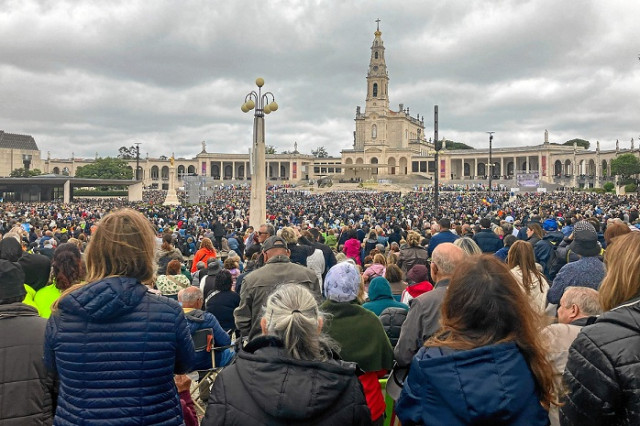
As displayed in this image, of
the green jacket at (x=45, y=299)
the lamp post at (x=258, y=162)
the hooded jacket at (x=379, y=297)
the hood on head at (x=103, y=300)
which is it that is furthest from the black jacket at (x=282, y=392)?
the lamp post at (x=258, y=162)

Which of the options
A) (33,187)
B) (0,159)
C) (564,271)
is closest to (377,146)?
(33,187)

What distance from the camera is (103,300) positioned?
272 cm

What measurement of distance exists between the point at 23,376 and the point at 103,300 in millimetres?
901

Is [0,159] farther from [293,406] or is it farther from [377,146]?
[293,406]

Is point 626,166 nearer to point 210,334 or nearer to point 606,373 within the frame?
point 210,334

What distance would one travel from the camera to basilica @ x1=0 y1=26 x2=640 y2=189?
3989 inches

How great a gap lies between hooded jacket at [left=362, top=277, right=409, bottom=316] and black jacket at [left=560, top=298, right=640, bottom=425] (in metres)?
3.00

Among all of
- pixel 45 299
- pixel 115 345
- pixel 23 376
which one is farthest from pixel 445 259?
pixel 45 299

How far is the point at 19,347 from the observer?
3.15 m

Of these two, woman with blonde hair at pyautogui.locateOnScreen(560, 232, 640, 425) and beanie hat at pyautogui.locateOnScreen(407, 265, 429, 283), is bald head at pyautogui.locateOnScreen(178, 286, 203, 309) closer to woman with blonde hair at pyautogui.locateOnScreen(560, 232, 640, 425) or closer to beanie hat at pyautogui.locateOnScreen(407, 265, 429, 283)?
beanie hat at pyautogui.locateOnScreen(407, 265, 429, 283)

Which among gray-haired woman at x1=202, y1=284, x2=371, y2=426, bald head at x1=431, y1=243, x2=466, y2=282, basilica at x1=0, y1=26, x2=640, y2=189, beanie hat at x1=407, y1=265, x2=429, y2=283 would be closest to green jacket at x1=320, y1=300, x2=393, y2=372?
bald head at x1=431, y1=243, x2=466, y2=282

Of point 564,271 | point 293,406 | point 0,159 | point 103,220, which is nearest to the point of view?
point 293,406

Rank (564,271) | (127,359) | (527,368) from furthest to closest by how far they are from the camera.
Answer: (564,271), (127,359), (527,368)

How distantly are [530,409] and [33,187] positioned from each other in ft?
214
